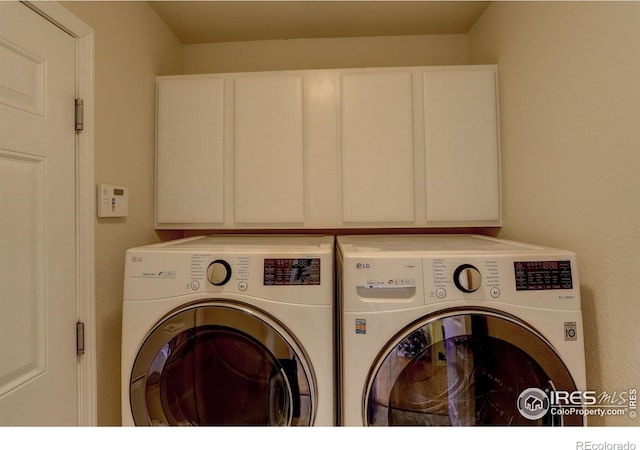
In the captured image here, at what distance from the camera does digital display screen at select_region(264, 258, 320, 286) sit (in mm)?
958

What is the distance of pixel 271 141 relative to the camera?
150 cm

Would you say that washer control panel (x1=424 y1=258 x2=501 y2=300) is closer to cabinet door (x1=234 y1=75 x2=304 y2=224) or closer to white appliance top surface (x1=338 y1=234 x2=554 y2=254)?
white appliance top surface (x1=338 y1=234 x2=554 y2=254)

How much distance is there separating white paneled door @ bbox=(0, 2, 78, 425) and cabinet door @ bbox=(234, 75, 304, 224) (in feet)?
2.18

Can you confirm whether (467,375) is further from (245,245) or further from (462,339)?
(245,245)

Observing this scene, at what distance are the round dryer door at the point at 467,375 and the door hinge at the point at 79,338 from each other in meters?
1.04

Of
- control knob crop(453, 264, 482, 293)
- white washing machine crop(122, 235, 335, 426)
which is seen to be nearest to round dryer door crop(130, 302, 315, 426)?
white washing machine crop(122, 235, 335, 426)

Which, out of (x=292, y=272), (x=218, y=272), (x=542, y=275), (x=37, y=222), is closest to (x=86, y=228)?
(x=37, y=222)

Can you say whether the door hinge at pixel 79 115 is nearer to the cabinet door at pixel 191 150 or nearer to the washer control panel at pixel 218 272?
the cabinet door at pixel 191 150

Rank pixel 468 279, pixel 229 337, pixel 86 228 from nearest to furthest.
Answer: pixel 468 279, pixel 229 337, pixel 86 228

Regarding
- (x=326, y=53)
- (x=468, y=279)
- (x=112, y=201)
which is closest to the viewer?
(x=468, y=279)

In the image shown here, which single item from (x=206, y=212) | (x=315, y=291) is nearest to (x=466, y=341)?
(x=315, y=291)

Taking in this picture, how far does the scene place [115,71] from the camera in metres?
1.25

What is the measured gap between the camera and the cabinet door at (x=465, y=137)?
1460 millimetres

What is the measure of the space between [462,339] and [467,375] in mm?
129
